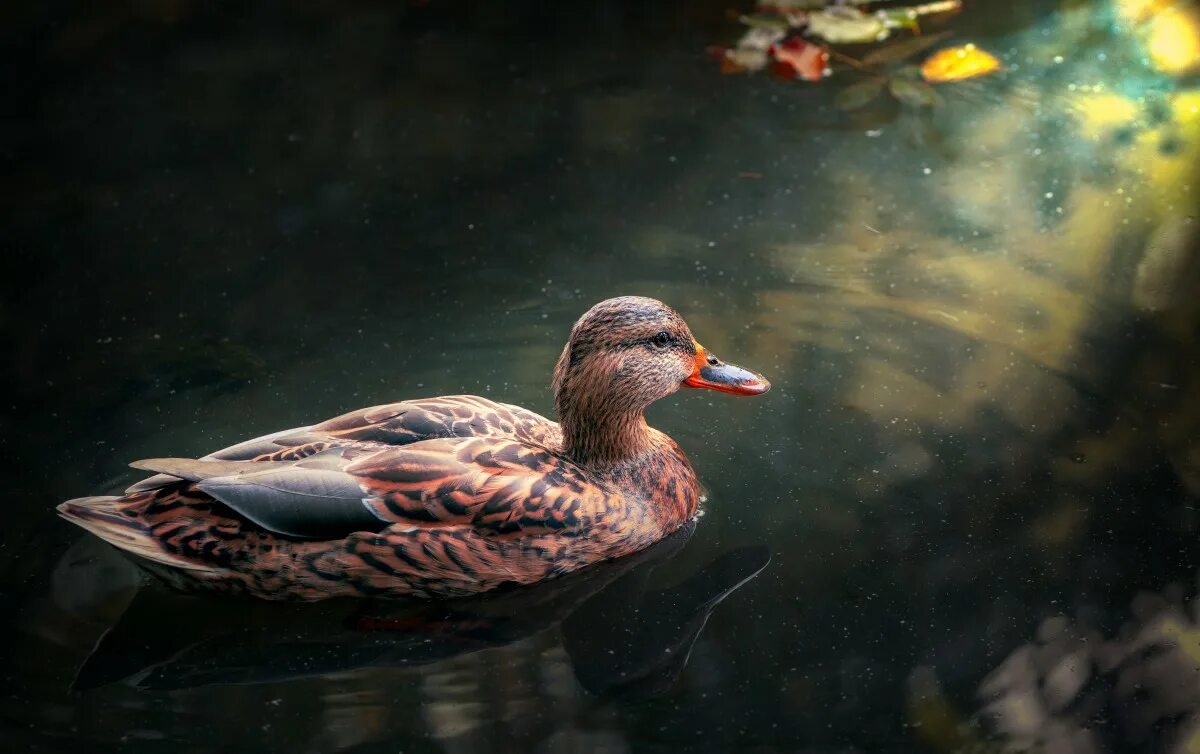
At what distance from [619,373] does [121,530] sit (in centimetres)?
179

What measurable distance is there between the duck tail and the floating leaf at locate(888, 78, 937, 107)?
15.3 ft

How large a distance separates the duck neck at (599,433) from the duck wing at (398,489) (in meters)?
0.24

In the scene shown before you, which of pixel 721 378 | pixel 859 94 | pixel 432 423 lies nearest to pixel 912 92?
pixel 859 94

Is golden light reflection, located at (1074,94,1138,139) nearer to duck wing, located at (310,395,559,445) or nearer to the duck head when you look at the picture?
the duck head

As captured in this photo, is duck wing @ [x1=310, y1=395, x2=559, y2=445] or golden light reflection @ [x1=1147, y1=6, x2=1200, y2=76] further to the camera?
golden light reflection @ [x1=1147, y1=6, x2=1200, y2=76]

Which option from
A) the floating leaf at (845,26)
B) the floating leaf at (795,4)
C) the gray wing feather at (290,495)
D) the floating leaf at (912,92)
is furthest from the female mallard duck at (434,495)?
the floating leaf at (795,4)

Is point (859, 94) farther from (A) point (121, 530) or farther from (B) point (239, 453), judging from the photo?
(A) point (121, 530)

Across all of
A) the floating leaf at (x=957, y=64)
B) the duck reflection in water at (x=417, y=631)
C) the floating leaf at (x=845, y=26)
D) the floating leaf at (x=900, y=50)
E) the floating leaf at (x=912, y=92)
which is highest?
the floating leaf at (x=845, y=26)

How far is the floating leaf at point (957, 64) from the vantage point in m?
7.74

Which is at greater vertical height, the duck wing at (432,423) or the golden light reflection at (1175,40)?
the golden light reflection at (1175,40)

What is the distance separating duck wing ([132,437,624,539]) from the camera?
15.4ft

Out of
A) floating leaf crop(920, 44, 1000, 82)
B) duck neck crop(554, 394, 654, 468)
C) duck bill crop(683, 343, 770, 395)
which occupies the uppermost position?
floating leaf crop(920, 44, 1000, 82)

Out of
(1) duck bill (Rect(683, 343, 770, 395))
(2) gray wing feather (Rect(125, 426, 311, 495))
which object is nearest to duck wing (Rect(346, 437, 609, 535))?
(2) gray wing feather (Rect(125, 426, 311, 495))

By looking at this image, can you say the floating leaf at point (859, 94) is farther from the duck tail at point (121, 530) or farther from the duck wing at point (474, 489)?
the duck tail at point (121, 530)
